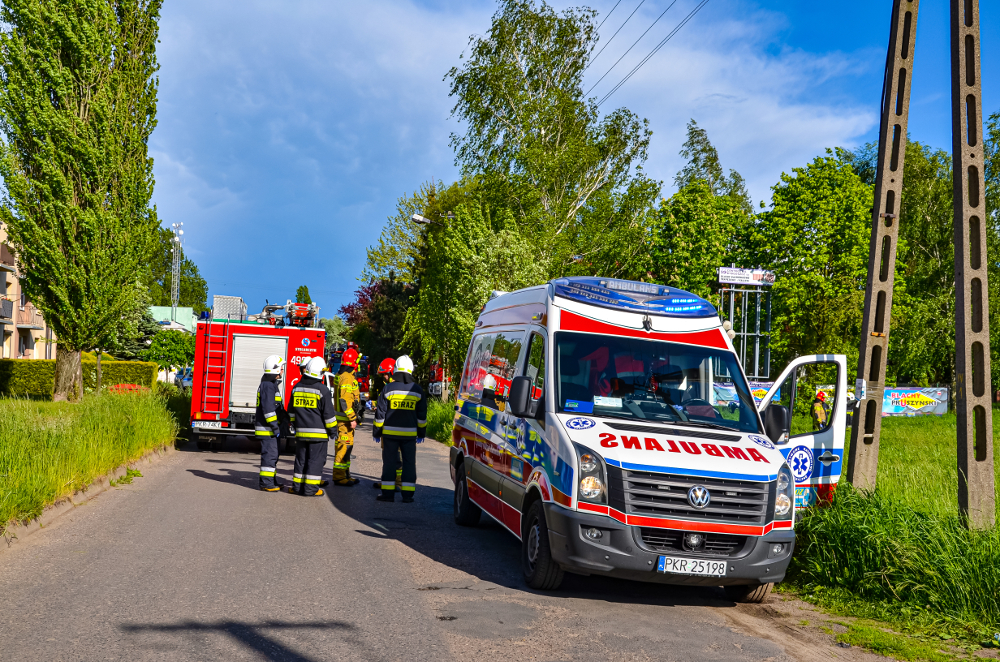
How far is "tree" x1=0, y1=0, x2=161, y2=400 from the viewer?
22844mm

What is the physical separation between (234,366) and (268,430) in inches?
239

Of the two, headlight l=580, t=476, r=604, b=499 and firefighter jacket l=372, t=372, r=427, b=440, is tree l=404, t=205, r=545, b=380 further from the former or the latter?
headlight l=580, t=476, r=604, b=499

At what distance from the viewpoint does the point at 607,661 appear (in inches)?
198

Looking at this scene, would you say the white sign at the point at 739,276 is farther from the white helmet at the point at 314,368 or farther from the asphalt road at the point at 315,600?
the asphalt road at the point at 315,600

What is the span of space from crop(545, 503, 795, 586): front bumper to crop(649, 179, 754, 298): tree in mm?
21003

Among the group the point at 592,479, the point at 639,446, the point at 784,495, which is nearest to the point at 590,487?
the point at 592,479

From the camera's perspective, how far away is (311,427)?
11578 millimetres

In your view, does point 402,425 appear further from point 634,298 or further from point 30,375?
point 30,375

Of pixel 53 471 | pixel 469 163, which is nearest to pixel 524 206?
pixel 469 163

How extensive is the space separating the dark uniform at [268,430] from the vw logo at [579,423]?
258 inches

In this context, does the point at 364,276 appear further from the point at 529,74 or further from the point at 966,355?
the point at 966,355

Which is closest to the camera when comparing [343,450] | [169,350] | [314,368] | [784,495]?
[784,495]

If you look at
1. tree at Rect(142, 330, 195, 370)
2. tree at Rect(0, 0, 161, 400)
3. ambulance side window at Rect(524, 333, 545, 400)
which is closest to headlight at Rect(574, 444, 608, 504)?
ambulance side window at Rect(524, 333, 545, 400)

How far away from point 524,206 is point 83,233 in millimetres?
15169
